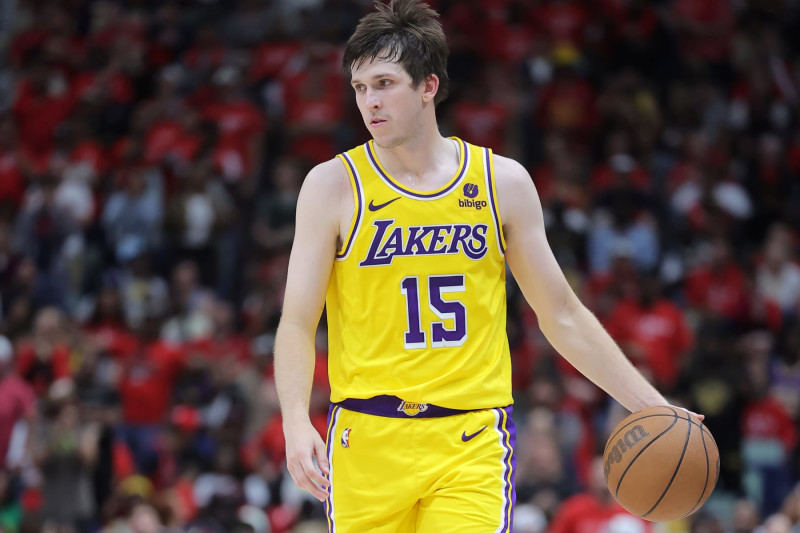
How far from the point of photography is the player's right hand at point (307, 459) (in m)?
4.27

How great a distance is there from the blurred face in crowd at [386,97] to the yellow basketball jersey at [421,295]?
0.70 ft

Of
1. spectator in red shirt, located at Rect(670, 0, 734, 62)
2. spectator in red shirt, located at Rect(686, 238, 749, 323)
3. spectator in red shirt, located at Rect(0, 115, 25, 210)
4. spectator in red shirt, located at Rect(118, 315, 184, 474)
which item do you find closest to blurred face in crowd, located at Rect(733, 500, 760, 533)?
spectator in red shirt, located at Rect(686, 238, 749, 323)

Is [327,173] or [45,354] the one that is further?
[45,354]

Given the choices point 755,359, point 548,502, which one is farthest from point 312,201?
point 755,359

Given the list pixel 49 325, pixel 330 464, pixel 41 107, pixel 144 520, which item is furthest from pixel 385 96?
pixel 41 107

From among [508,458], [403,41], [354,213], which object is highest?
[403,41]

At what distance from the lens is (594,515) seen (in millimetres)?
10062

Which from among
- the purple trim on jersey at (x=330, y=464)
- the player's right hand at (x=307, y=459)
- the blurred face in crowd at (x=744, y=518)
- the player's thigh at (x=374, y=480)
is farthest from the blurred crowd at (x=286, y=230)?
the player's right hand at (x=307, y=459)

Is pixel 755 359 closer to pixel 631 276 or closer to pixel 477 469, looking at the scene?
pixel 631 276

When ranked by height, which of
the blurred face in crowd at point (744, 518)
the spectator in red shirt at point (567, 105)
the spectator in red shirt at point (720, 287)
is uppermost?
the spectator in red shirt at point (567, 105)

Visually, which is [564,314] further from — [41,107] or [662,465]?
[41,107]

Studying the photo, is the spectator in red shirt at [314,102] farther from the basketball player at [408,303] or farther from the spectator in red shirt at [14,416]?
the basketball player at [408,303]

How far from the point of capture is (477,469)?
4.68m

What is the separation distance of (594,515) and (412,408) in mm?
5804
